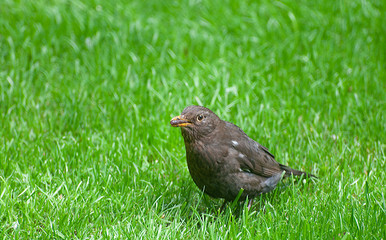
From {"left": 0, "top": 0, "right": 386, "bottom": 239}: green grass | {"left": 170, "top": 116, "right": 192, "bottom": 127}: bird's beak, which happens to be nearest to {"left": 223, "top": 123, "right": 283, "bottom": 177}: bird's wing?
{"left": 0, "top": 0, "right": 386, "bottom": 239}: green grass

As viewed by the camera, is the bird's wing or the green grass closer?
the green grass

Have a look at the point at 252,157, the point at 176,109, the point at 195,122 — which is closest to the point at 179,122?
the point at 195,122

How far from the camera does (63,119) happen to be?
5383 millimetres

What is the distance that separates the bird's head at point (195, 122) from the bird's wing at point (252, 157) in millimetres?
247

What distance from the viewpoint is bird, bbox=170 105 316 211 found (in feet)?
13.5

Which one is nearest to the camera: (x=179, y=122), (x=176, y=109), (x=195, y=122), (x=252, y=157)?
(x=179, y=122)

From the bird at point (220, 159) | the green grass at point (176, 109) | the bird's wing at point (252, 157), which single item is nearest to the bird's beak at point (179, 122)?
the bird at point (220, 159)

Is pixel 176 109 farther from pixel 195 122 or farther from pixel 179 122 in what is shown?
pixel 179 122

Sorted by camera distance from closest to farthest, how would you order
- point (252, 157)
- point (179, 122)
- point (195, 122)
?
point (179, 122), point (195, 122), point (252, 157)

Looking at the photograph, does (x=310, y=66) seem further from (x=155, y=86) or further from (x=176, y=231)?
(x=176, y=231)

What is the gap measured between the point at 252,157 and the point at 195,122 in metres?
0.58

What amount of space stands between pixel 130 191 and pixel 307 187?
149 centimetres

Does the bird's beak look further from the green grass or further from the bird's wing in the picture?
the green grass

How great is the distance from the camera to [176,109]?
5.50 m
